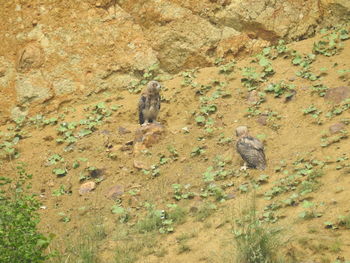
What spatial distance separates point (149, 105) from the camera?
946 cm

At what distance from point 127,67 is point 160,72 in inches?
27.8

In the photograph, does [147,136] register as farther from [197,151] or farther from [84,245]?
[84,245]

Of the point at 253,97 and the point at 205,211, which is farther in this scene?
the point at 253,97

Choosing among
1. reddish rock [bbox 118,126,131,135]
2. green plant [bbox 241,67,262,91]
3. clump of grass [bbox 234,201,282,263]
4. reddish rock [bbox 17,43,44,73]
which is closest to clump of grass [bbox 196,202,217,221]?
clump of grass [bbox 234,201,282,263]

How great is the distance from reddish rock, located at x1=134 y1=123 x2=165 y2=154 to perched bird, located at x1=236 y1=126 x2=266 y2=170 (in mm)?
1695

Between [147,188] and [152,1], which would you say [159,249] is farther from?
[152,1]

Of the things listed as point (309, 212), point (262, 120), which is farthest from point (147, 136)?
point (309, 212)

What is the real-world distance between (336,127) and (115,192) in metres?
3.57

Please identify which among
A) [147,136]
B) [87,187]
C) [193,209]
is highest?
[193,209]

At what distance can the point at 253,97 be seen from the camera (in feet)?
31.9

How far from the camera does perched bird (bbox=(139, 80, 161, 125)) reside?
9.48 m

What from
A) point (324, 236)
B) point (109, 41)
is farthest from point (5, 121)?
point (324, 236)

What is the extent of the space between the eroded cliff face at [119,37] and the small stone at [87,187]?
2.69m

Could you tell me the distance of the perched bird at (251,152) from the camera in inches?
307
